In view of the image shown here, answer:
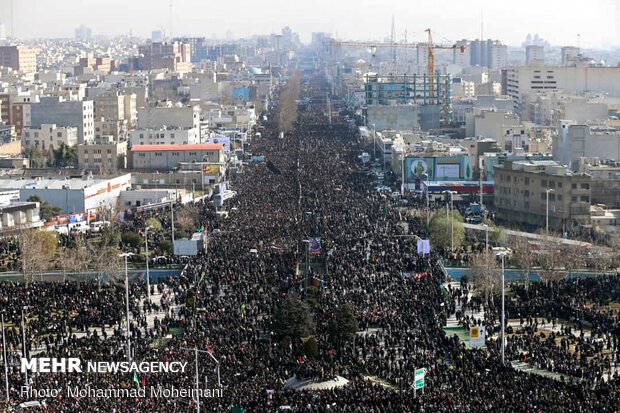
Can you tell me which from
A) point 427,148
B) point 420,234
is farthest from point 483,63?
point 420,234

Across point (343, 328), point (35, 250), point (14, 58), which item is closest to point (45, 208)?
point (35, 250)

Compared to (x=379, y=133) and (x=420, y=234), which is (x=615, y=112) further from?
(x=420, y=234)

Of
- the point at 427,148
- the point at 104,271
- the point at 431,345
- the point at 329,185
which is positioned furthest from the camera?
the point at 427,148

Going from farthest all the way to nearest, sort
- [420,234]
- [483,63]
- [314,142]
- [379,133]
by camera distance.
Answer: [483,63]
[314,142]
[379,133]
[420,234]

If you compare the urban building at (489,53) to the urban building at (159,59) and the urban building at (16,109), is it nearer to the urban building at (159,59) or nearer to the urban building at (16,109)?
the urban building at (159,59)

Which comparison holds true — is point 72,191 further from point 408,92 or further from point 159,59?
point 159,59

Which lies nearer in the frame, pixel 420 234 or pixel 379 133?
pixel 420 234
